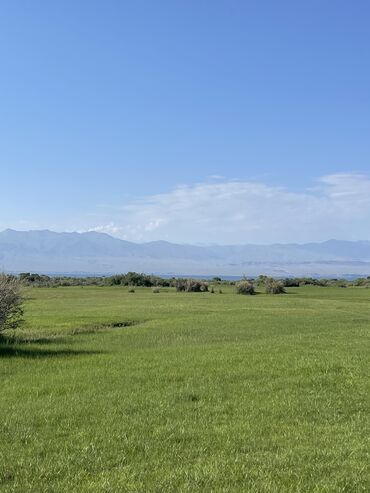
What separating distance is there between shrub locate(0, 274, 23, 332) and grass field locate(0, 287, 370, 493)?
4295mm

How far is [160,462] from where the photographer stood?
844 centimetres

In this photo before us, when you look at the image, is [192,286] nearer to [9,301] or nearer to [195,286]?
[195,286]

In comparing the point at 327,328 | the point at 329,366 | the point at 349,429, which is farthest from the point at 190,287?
the point at 349,429

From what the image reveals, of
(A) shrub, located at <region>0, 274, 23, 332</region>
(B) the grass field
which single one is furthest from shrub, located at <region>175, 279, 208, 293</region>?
(B) the grass field

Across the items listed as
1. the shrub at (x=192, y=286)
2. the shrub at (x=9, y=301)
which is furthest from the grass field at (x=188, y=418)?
the shrub at (x=192, y=286)

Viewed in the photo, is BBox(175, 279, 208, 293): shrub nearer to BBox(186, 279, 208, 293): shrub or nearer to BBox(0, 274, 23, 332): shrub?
BBox(186, 279, 208, 293): shrub

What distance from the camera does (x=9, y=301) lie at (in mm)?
26719

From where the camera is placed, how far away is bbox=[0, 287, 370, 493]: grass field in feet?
25.8

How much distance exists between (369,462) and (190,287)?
257 ft

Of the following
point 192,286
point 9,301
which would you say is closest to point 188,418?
point 9,301

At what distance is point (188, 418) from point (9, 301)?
1781 centimetres

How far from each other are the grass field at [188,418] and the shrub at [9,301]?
4.30 m

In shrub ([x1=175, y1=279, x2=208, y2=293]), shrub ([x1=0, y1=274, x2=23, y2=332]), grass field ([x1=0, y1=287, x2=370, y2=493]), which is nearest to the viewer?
grass field ([x1=0, y1=287, x2=370, y2=493])

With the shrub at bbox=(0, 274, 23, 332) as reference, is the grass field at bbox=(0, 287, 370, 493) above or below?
below
